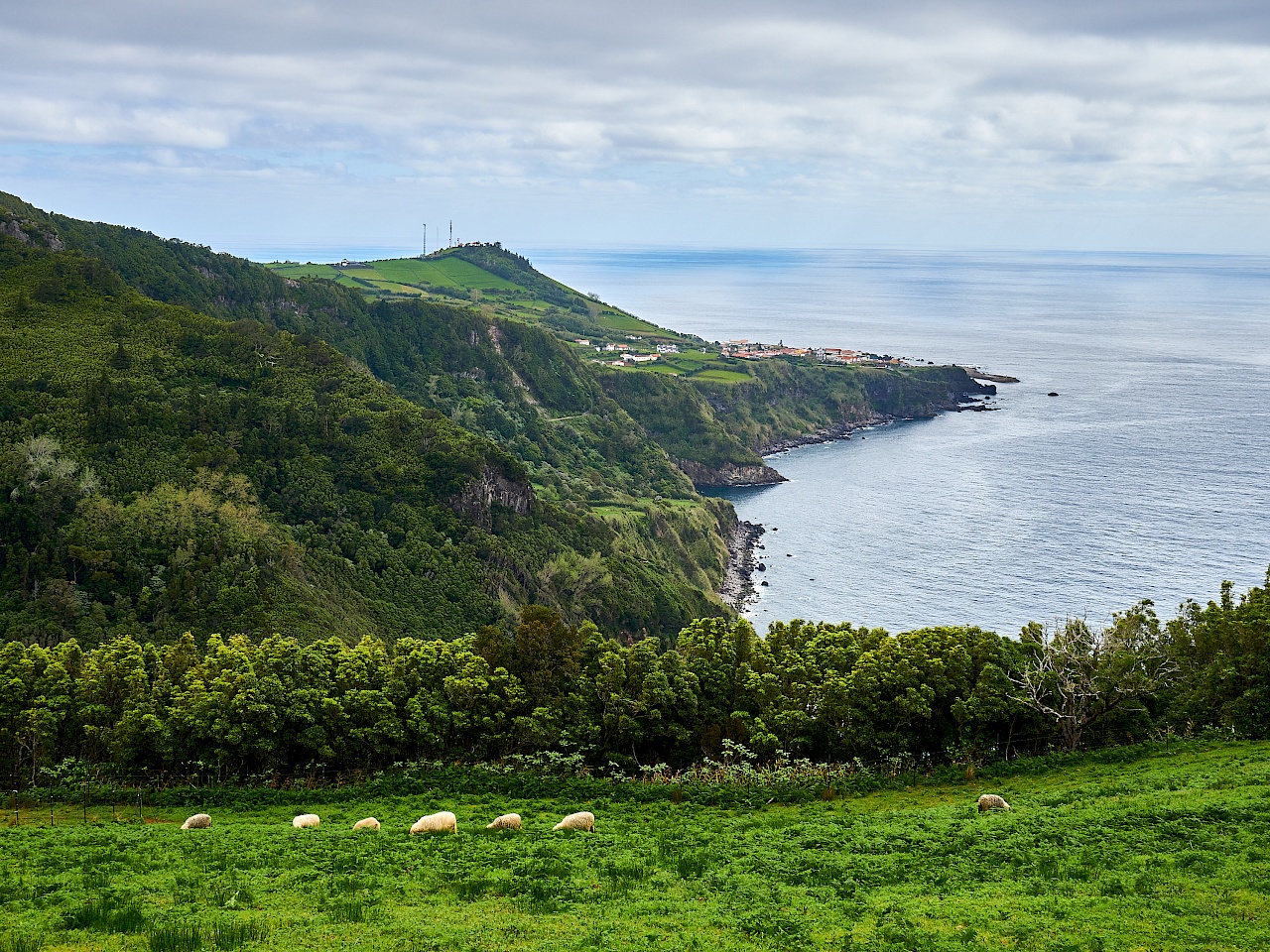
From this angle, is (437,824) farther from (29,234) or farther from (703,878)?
(29,234)

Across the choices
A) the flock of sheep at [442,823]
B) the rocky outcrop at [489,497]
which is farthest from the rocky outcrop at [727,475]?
the flock of sheep at [442,823]

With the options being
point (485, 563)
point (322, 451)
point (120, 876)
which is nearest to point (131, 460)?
point (322, 451)

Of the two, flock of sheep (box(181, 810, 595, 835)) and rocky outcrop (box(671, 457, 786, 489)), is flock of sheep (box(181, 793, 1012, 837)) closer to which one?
flock of sheep (box(181, 810, 595, 835))

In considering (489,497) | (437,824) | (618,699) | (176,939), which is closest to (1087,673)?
(618,699)

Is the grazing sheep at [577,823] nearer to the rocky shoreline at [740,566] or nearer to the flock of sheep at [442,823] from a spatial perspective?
the flock of sheep at [442,823]

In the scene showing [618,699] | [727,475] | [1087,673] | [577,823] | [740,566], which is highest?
[727,475]

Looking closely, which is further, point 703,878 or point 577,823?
point 577,823

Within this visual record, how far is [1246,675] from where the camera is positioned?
41906mm

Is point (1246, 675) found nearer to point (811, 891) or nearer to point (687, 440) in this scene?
point (811, 891)

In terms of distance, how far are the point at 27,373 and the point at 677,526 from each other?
78385 mm

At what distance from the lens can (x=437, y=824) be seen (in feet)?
107

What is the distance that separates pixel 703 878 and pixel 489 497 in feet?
274

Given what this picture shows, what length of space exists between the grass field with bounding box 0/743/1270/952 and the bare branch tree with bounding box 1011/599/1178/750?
6022 millimetres

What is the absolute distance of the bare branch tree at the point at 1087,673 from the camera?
4200cm
